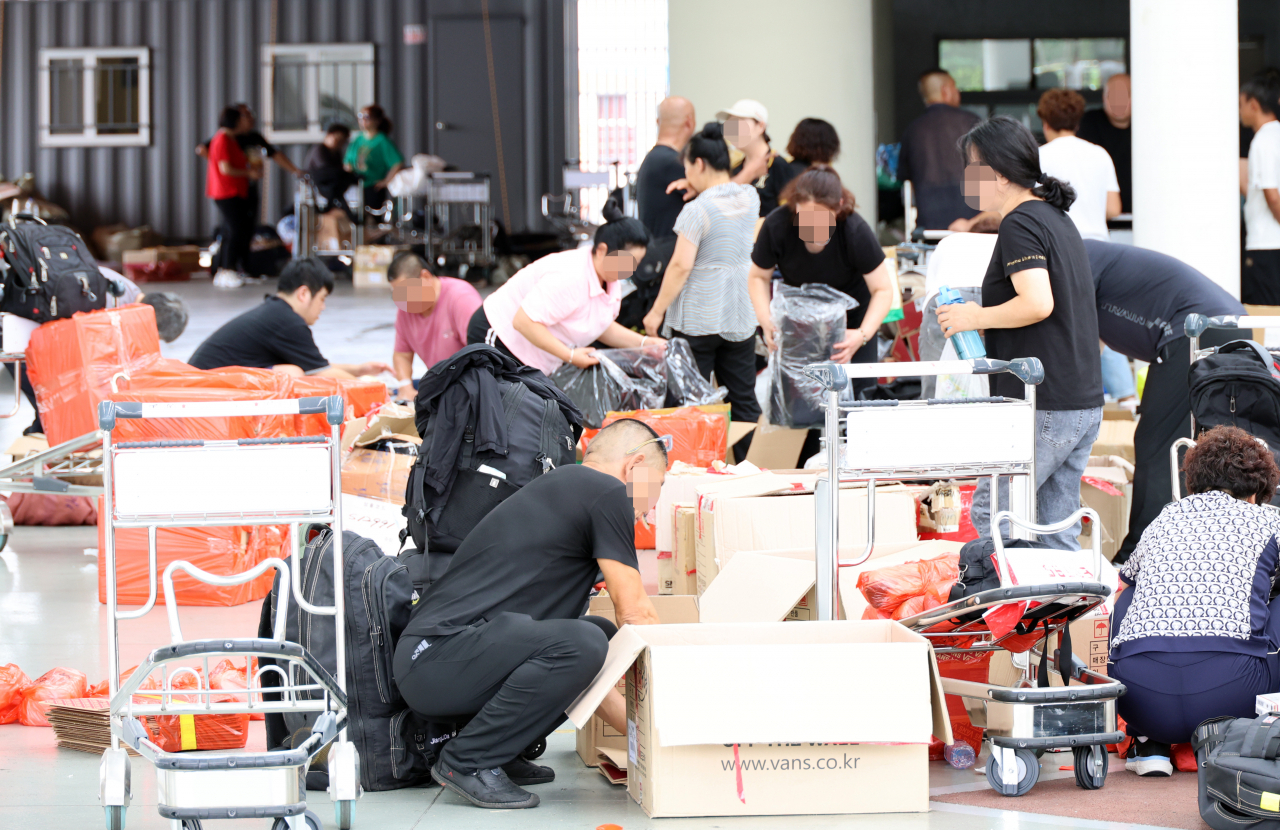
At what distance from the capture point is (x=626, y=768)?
340cm

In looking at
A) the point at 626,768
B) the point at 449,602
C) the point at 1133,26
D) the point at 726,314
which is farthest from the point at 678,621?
the point at 1133,26

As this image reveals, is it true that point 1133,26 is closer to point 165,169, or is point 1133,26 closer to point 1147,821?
point 1147,821

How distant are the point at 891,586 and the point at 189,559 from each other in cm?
287

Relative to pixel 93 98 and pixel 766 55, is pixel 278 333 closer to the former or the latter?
pixel 766 55

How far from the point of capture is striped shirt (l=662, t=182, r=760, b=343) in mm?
6152

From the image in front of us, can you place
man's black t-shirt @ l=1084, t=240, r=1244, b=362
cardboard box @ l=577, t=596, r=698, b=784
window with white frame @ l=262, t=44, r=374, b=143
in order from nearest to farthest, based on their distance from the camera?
cardboard box @ l=577, t=596, r=698, b=784, man's black t-shirt @ l=1084, t=240, r=1244, b=362, window with white frame @ l=262, t=44, r=374, b=143

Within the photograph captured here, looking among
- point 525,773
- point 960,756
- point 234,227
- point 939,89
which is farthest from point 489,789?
point 234,227

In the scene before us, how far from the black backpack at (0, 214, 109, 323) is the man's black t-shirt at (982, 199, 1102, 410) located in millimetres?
4629

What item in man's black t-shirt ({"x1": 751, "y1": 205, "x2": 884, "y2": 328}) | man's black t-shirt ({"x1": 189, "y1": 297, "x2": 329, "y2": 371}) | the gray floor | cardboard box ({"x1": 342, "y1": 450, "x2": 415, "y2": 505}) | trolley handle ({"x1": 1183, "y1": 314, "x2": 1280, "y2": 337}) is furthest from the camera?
man's black t-shirt ({"x1": 189, "y1": 297, "x2": 329, "y2": 371})

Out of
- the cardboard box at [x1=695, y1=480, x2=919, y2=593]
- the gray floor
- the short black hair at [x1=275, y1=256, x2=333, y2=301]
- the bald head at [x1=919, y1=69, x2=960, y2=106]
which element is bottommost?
the gray floor

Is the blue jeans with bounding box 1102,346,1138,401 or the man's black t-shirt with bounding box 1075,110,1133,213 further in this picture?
the man's black t-shirt with bounding box 1075,110,1133,213

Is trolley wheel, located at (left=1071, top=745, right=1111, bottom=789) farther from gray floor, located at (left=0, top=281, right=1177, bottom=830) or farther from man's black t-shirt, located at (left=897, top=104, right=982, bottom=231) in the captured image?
man's black t-shirt, located at (left=897, top=104, right=982, bottom=231)

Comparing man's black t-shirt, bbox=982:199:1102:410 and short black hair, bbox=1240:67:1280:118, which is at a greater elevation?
short black hair, bbox=1240:67:1280:118

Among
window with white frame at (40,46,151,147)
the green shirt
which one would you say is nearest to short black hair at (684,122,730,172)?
the green shirt
